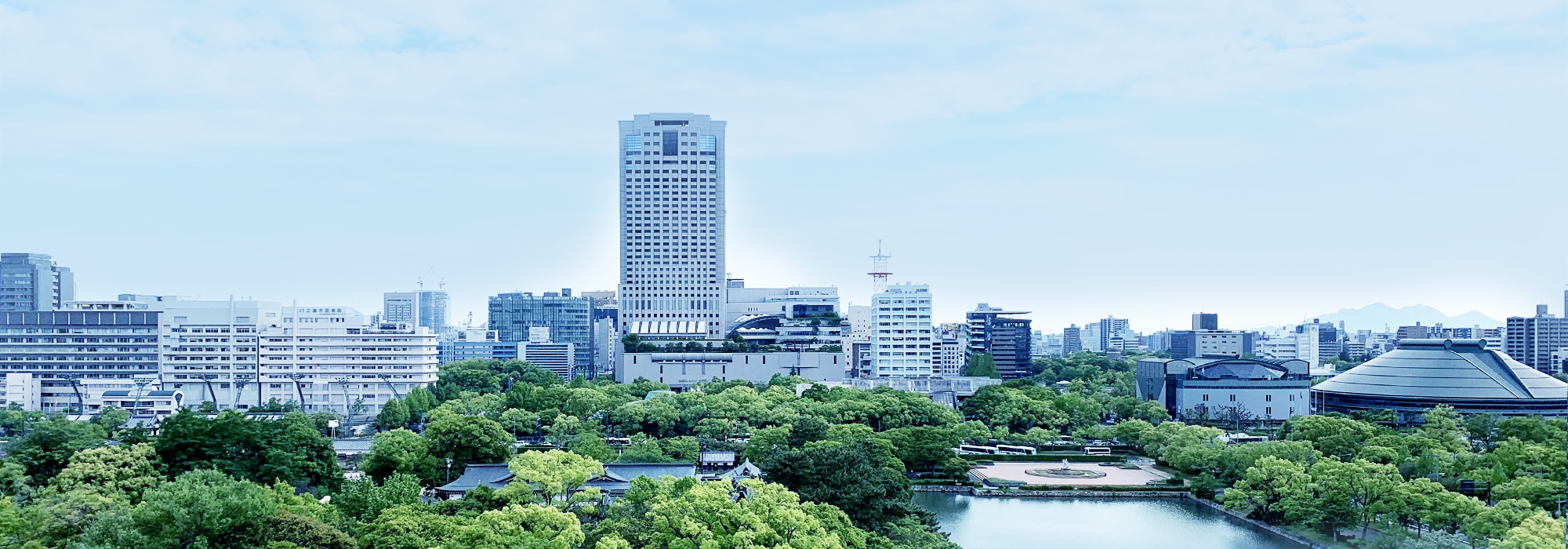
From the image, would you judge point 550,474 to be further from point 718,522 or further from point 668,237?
point 668,237

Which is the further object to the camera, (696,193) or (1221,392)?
(696,193)

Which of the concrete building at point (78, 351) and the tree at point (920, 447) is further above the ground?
the concrete building at point (78, 351)

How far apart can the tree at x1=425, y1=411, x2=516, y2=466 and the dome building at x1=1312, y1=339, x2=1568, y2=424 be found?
668 inches

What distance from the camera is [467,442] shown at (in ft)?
47.3

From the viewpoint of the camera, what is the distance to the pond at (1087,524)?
13.0 metres

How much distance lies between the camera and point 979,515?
48.4ft

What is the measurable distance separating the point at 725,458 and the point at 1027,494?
4.43m

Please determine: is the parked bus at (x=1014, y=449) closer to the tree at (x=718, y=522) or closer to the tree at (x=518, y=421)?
the tree at (x=518, y=421)

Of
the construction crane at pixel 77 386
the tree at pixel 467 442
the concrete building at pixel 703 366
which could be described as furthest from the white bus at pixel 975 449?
the construction crane at pixel 77 386

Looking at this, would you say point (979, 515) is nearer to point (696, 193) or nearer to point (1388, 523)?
point (1388, 523)

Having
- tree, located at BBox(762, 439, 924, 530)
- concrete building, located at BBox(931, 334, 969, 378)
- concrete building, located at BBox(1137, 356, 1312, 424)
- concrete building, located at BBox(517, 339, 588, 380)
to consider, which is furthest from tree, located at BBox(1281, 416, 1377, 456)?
concrete building, located at BBox(517, 339, 588, 380)

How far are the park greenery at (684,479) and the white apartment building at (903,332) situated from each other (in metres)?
10.4

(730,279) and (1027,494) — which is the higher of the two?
(730,279)

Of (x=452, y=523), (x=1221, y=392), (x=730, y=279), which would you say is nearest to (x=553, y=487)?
A: (x=452, y=523)
